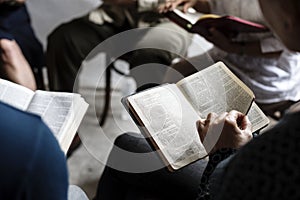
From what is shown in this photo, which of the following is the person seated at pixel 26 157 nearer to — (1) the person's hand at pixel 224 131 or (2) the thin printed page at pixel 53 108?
(2) the thin printed page at pixel 53 108

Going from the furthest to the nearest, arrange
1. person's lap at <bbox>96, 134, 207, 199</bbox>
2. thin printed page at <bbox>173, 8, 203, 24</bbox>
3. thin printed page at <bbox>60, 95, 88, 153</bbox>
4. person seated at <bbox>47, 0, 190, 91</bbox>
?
person seated at <bbox>47, 0, 190, 91</bbox> < thin printed page at <bbox>173, 8, 203, 24</bbox> < person's lap at <bbox>96, 134, 207, 199</bbox> < thin printed page at <bbox>60, 95, 88, 153</bbox>

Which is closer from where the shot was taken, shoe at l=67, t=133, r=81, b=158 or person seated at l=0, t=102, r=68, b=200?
person seated at l=0, t=102, r=68, b=200

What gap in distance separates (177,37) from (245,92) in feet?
2.24

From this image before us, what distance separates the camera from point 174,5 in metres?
1.63

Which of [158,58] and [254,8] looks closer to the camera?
[254,8]

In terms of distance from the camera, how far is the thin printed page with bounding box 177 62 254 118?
1083 mm

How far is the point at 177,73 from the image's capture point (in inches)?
60.4

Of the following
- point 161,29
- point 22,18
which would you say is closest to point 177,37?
point 161,29

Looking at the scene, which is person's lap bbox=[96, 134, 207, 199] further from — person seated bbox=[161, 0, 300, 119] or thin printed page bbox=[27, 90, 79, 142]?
person seated bbox=[161, 0, 300, 119]

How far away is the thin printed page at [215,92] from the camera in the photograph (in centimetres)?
108

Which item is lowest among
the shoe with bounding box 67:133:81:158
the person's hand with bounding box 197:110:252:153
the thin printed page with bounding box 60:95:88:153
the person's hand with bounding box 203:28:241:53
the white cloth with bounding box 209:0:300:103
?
the shoe with bounding box 67:133:81:158

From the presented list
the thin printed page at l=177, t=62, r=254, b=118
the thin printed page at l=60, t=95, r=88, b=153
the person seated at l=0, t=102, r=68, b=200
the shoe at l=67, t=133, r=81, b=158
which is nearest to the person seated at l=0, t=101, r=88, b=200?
the person seated at l=0, t=102, r=68, b=200

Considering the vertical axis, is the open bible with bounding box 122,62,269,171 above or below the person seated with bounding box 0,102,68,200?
below

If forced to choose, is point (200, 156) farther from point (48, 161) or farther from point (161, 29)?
point (161, 29)
